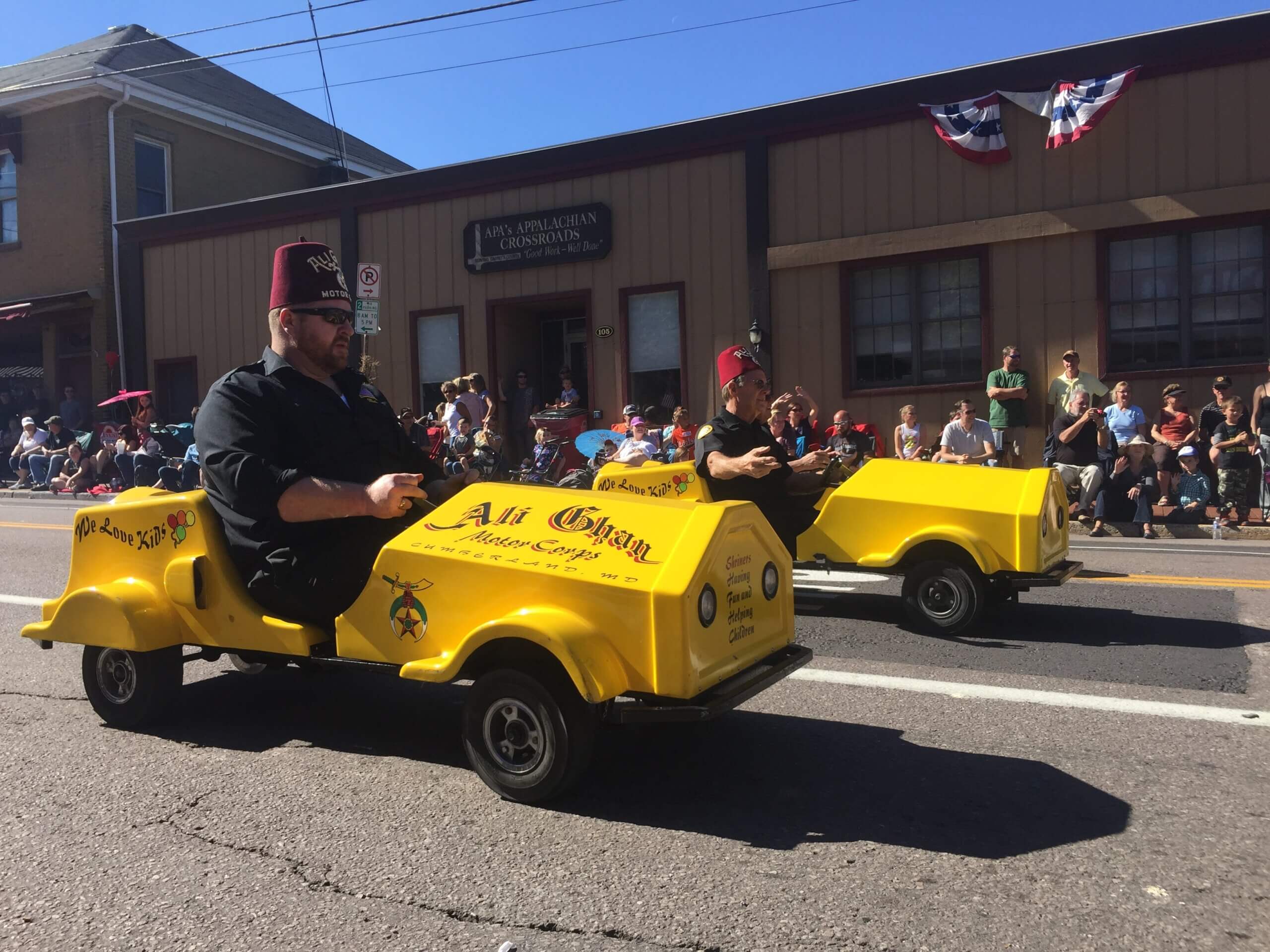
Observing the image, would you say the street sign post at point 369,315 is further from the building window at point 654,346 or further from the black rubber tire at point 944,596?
the black rubber tire at point 944,596

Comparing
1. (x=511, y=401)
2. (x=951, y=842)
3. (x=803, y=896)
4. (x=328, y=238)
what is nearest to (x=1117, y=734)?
(x=951, y=842)

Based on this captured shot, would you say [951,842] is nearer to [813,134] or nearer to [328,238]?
[813,134]

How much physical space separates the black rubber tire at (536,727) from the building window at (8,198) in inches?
1026

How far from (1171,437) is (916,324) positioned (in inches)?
151

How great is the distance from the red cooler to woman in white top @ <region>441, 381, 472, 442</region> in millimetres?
1171

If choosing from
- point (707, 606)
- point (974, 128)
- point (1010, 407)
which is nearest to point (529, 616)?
point (707, 606)

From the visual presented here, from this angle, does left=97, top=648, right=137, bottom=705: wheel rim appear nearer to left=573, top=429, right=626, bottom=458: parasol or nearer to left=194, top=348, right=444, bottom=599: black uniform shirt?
left=194, top=348, right=444, bottom=599: black uniform shirt

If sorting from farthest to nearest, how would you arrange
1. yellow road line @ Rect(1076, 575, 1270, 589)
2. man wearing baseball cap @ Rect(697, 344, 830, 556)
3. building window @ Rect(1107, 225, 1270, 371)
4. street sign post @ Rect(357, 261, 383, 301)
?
street sign post @ Rect(357, 261, 383, 301) → building window @ Rect(1107, 225, 1270, 371) → yellow road line @ Rect(1076, 575, 1270, 589) → man wearing baseball cap @ Rect(697, 344, 830, 556)

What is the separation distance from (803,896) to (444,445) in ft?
38.0

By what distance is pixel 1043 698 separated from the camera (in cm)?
471

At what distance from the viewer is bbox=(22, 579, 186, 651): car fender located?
418 centimetres

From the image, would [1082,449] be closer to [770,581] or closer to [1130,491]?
[1130,491]

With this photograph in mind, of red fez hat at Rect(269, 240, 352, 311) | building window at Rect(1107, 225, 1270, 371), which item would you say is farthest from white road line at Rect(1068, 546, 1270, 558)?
red fez hat at Rect(269, 240, 352, 311)

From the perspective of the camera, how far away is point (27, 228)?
2431 cm
